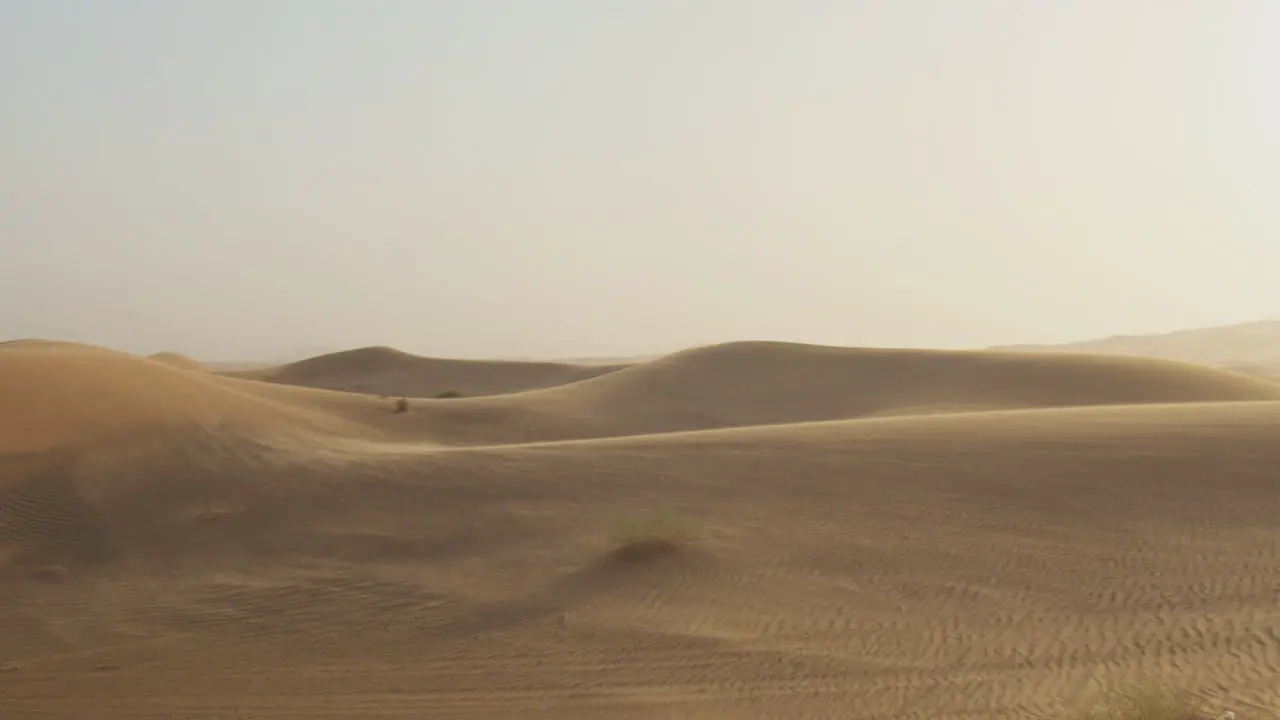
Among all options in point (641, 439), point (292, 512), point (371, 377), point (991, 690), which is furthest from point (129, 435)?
point (371, 377)

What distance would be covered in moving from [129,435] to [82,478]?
2.01 metres

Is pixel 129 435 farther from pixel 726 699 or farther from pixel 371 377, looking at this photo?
pixel 371 377

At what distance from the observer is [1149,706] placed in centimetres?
662

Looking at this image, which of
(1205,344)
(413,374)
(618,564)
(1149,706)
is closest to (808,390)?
(618,564)

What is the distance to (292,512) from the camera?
14.7 meters

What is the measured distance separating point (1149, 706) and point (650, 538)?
21.0 ft

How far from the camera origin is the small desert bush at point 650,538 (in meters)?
12.2

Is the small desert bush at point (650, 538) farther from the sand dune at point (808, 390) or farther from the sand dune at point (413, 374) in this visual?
the sand dune at point (413, 374)

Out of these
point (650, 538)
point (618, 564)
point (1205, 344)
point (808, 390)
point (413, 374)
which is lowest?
point (618, 564)

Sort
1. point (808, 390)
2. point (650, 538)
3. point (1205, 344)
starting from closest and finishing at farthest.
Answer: point (650, 538) → point (808, 390) → point (1205, 344)

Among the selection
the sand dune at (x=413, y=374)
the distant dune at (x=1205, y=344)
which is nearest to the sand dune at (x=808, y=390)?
the sand dune at (x=413, y=374)

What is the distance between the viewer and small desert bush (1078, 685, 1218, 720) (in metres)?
6.62

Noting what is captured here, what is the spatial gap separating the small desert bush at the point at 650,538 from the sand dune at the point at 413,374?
133 ft

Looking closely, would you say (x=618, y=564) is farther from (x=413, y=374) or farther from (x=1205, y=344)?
(x=1205, y=344)
